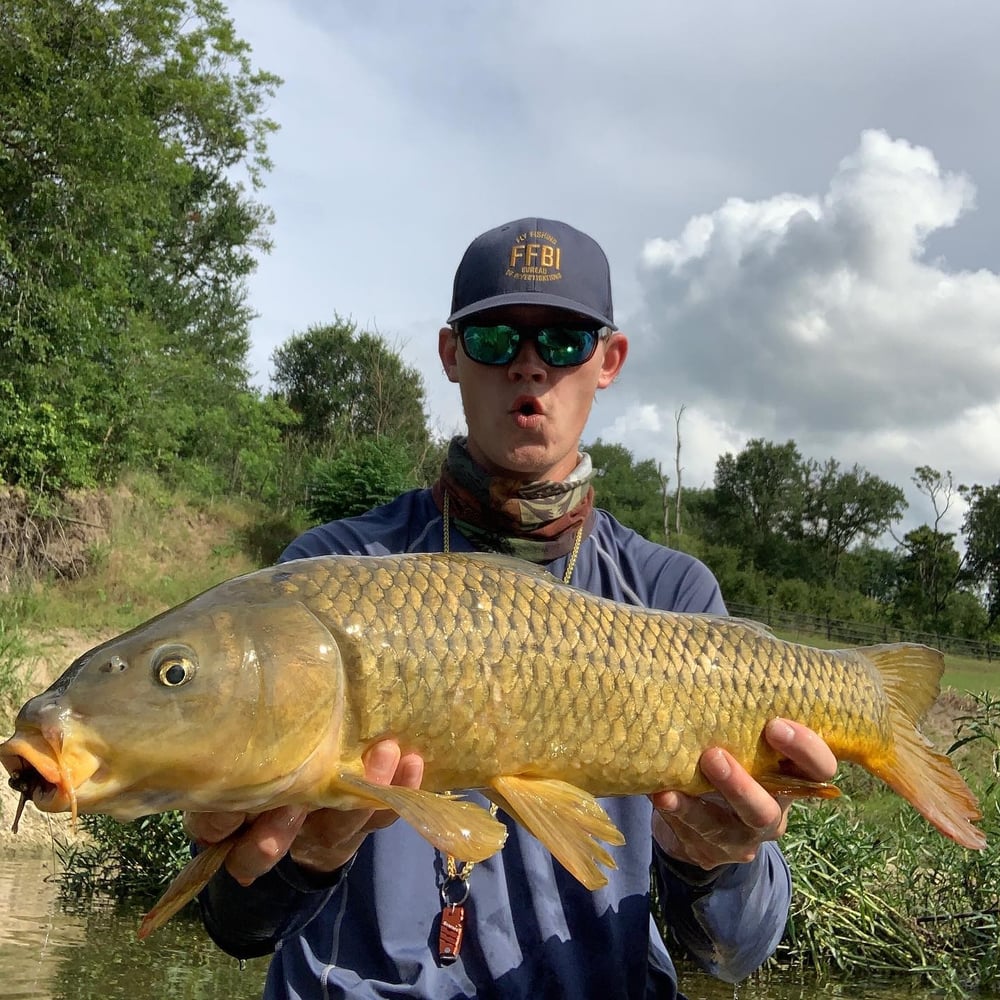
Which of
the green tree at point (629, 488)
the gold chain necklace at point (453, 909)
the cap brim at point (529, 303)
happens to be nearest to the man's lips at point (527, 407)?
the cap brim at point (529, 303)

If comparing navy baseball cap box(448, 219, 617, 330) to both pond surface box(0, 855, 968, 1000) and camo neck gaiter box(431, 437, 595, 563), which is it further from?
pond surface box(0, 855, 968, 1000)

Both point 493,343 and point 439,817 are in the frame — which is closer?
point 439,817

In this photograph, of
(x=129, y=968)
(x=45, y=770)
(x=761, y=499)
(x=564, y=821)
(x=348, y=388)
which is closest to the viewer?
(x=45, y=770)

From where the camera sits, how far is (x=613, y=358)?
2.65 m

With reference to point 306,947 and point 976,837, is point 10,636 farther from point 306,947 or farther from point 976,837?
point 976,837

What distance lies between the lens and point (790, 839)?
470cm

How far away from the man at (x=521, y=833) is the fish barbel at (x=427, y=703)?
7 centimetres

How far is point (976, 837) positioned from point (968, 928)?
10.8ft

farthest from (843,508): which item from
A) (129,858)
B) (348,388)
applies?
(129,858)

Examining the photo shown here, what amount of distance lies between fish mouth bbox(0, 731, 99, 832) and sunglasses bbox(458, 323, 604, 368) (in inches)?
52.5

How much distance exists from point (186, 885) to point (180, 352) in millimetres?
21204

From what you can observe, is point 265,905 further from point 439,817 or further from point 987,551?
point 987,551

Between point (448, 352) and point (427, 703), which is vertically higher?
point (448, 352)

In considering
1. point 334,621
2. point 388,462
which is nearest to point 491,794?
point 334,621
